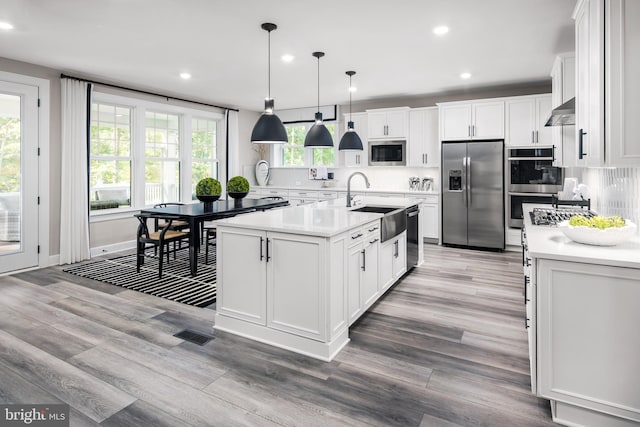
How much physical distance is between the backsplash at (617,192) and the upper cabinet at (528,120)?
2.16 m

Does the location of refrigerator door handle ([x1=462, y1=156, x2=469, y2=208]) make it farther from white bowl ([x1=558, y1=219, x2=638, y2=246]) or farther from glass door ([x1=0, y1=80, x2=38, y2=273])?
glass door ([x1=0, y1=80, x2=38, y2=273])

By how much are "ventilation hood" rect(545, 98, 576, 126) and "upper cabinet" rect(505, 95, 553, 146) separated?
212cm

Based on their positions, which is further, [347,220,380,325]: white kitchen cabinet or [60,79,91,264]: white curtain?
[60,79,91,264]: white curtain

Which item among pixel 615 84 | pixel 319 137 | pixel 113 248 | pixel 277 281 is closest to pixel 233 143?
pixel 113 248

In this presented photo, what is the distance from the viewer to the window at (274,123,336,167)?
8.19 m

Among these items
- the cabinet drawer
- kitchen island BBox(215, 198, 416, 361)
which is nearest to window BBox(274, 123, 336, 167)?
the cabinet drawer

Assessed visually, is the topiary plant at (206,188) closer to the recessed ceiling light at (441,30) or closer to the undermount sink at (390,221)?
the undermount sink at (390,221)

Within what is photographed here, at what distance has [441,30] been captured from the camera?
148 inches

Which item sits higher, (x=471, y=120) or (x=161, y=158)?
(x=471, y=120)

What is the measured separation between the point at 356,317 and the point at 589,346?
1597 mm

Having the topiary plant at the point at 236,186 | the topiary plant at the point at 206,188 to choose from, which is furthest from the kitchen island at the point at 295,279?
the topiary plant at the point at 236,186

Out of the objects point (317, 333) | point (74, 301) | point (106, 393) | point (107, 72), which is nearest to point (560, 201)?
point (317, 333)

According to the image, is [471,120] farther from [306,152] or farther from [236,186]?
[236,186]

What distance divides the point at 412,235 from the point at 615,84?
293 centimetres
